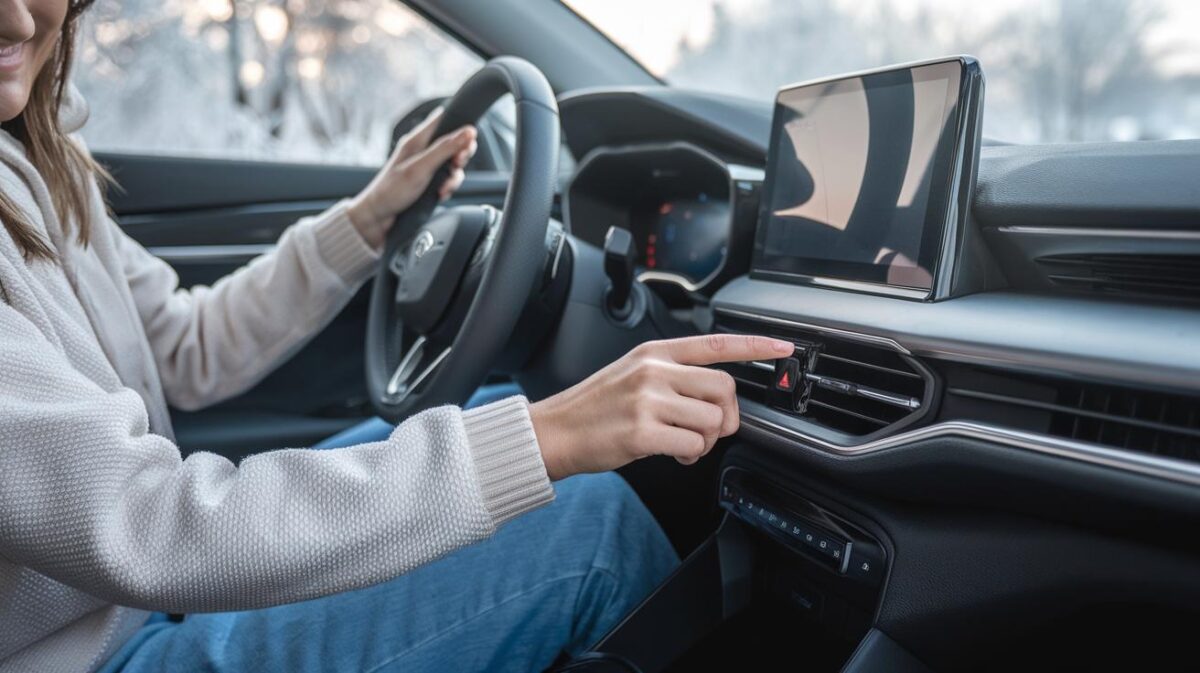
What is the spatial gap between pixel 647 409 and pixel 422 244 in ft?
1.86

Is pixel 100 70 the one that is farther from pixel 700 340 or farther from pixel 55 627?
pixel 700 340

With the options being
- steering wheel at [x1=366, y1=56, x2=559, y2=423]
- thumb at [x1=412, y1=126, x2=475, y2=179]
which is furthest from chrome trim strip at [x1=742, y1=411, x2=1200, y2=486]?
thumb at [x1=412, y1=126, x2=475, y2=179]

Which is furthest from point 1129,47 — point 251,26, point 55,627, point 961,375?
point 251,26

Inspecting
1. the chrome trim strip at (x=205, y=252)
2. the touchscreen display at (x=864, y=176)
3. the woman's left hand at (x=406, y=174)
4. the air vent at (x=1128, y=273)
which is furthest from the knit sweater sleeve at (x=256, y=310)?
the air vent at (x=1128, y=273)

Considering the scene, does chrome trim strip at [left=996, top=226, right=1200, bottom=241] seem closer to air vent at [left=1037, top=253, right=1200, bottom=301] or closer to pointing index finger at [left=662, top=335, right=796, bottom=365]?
air vent at [left=1037, top=253, right=1200, bottom=301]

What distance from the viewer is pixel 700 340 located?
698 mm

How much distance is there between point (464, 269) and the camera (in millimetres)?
1092

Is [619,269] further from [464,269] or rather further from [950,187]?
[950,187]

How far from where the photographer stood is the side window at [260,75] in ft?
5.45

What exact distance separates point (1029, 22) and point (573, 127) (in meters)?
0.65

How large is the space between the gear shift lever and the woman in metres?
0.25

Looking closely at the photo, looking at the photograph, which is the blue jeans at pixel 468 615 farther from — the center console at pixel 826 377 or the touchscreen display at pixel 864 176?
the touchscreen display at pixel 864 176

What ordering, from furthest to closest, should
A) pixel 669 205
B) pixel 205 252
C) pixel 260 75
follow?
pixel 260 75 → pixel 205 252 → pixel 669 205

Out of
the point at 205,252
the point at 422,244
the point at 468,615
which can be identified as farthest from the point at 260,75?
the point at 468,615
